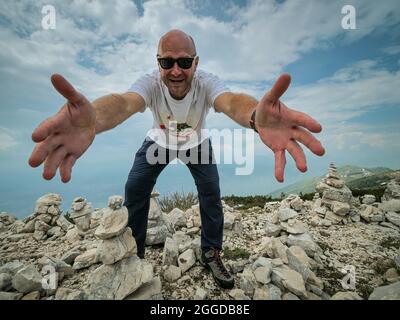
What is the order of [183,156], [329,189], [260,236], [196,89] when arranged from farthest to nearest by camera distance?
[329,189] < [260,236] < [183,156] < [196,89]

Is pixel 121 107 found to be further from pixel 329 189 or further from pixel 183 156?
pixel 329 189

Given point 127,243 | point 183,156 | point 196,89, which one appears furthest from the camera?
point 183,156

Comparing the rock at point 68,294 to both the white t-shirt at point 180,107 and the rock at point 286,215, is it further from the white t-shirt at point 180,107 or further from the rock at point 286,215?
the rock at point 286,215

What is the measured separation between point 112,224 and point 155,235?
1619 mm

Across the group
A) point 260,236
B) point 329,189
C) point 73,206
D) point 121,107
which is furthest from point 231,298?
point 329,189

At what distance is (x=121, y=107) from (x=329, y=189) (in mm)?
7060

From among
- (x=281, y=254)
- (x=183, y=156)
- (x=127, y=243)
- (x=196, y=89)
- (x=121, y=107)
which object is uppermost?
(x=196, y=89)

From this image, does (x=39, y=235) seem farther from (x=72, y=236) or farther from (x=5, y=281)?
(x=5, y=281)

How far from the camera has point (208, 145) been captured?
152 inches

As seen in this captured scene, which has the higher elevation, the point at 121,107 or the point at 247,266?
the point at 121,107

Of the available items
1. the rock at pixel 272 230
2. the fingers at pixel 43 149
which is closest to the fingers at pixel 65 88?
the fingers at pixel 43 149

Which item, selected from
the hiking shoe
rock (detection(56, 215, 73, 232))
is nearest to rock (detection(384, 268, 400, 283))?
the hiking shoe

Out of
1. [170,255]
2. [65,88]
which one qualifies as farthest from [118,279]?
[65,88]

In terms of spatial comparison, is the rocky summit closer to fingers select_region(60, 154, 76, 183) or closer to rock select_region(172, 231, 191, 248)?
rock select_region(172, 231, 191, 248)
